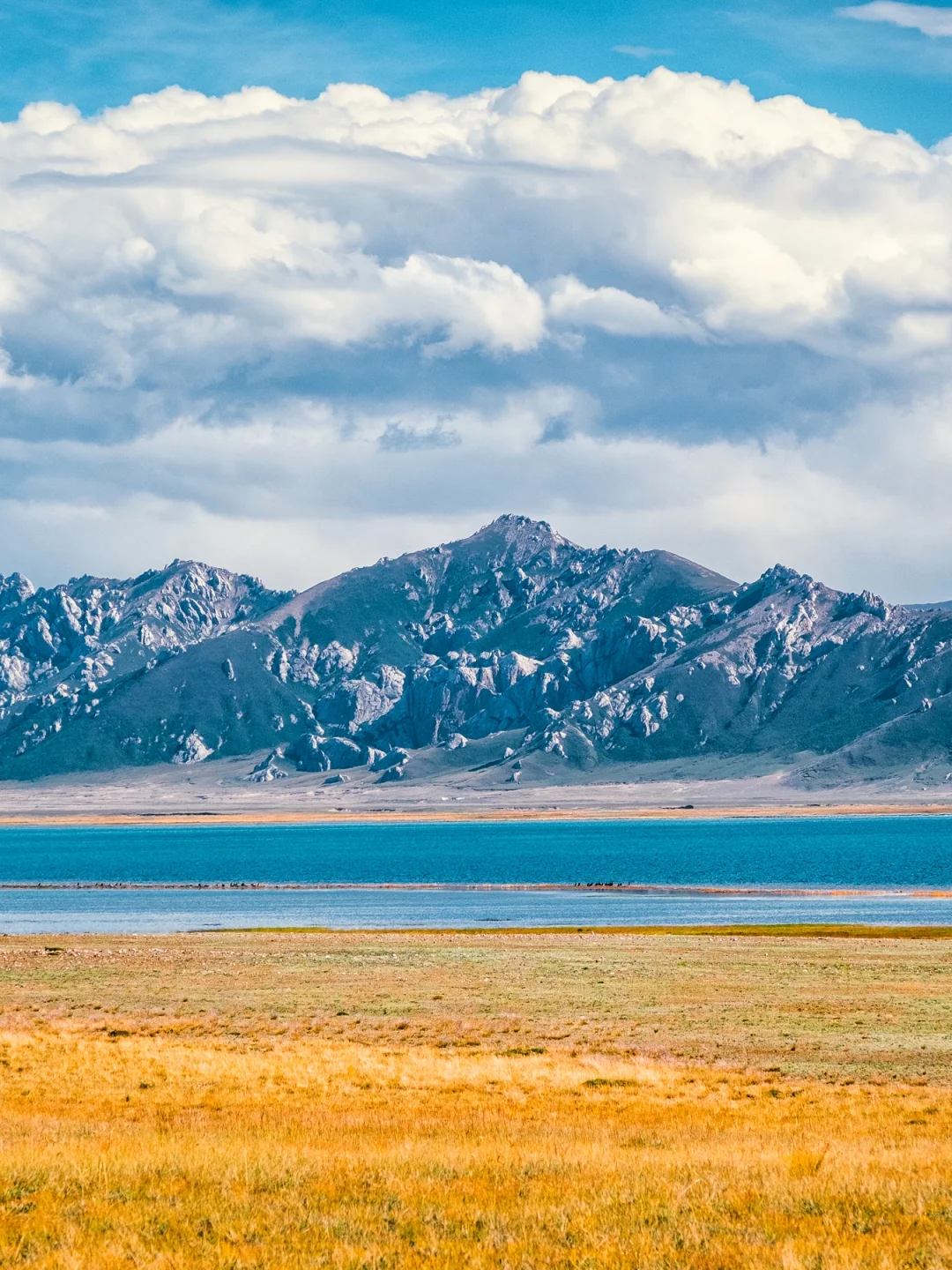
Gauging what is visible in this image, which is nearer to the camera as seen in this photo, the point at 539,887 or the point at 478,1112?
the point at 478,1112

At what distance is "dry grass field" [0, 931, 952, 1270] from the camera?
15.4 metres

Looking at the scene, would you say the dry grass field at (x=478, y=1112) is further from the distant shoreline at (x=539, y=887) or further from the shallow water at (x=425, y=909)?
the distant shoreline at (x=539, y=887)

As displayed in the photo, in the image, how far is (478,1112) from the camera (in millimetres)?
26906

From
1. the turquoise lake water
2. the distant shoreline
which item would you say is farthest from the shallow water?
the distant shoreline

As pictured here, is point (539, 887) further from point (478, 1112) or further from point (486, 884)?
point (478, 1112)

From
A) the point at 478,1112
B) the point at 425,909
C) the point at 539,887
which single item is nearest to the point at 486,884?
the point at 539,887

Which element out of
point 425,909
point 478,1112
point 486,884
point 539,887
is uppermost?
point 478,1112

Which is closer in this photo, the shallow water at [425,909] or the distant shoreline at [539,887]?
the shallow water at [425,909]

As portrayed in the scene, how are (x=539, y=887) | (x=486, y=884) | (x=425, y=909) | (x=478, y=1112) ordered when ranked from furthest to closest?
1. (x=486, y=884)
2. (x=539, y=887)
3. (x=425, y=909)
4. (x=478, y=1112)

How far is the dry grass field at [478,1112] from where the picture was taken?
1538 cm

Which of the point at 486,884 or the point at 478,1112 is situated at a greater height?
the point at 478,1112

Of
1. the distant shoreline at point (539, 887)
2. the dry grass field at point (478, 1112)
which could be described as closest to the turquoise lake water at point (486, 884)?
the distant shoreline at point (539, 887)

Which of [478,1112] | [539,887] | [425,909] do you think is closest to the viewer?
[478,1112]

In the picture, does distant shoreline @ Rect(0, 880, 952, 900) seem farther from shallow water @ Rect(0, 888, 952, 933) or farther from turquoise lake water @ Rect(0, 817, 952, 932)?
shallow water @ Rect(0, 888, 952, 933)
